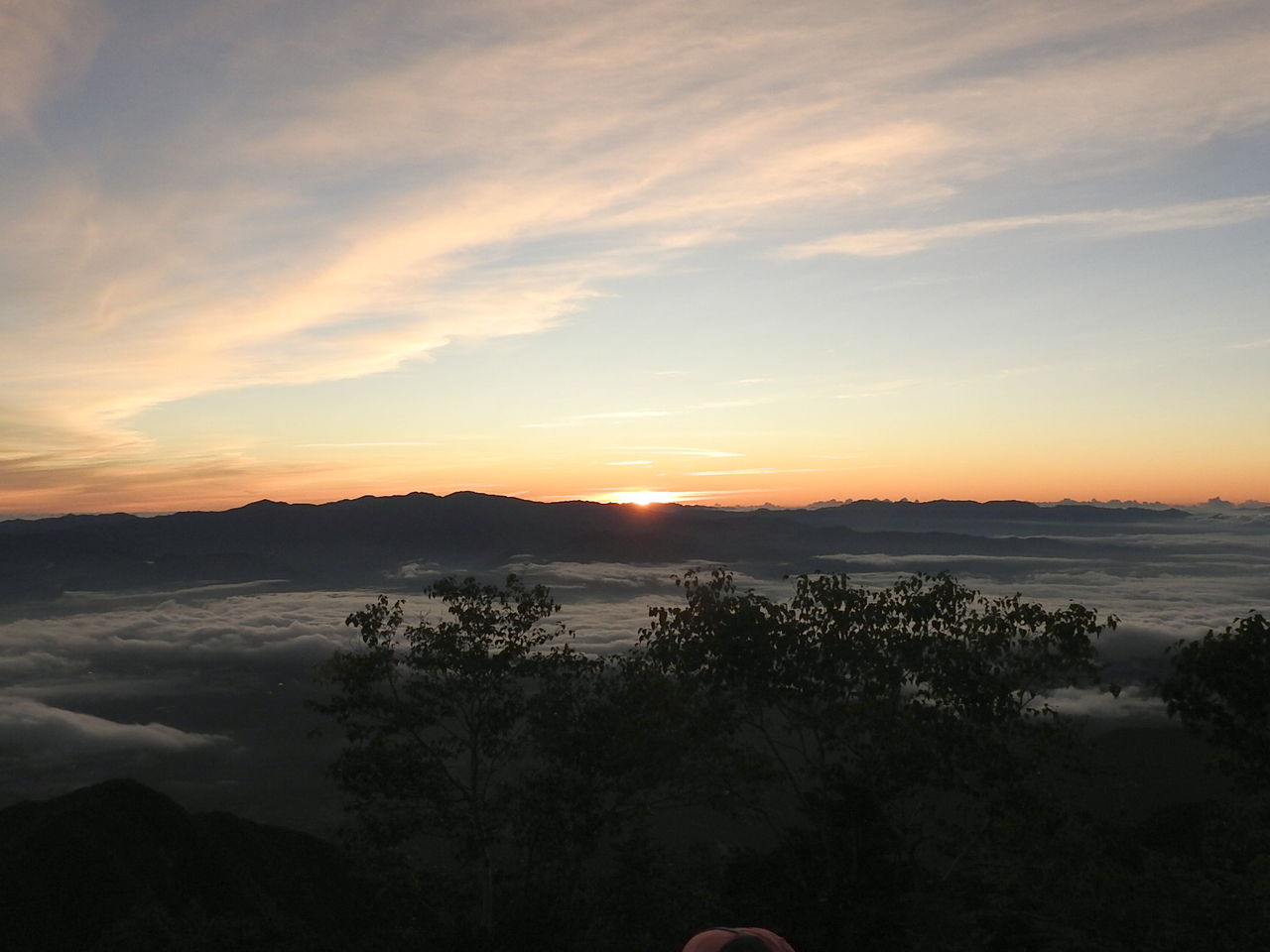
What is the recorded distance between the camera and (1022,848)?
20656 mm

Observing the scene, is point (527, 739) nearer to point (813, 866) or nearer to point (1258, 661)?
point (813, 866)

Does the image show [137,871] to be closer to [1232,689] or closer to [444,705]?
[444,705]

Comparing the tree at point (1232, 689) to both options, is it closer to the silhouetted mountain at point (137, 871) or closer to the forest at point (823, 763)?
the forest at point (823, 763)

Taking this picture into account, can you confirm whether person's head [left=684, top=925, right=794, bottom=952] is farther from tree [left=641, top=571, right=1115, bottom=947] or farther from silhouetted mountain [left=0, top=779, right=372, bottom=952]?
silhouetted mountain [left=0, top=779, right=372, bottom=952]

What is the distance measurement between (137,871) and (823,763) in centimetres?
8306

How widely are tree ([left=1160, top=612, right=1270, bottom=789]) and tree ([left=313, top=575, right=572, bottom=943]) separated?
13704 millimetres

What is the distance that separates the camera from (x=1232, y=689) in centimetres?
1936

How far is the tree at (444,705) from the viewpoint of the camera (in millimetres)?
21812

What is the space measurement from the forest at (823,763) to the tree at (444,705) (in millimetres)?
72

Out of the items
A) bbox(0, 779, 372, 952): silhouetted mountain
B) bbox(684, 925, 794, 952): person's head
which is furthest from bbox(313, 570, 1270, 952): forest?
bbox(0, 779, 372, 952): silhouetted mountain

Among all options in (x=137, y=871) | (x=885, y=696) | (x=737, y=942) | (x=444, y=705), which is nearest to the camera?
(x=737, y=942)

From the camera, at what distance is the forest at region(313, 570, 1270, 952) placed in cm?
1811

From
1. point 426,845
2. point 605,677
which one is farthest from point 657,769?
point 426,845

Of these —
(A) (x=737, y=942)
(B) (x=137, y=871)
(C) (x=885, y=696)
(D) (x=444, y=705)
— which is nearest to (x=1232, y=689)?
(C) (x=885, y=696)
